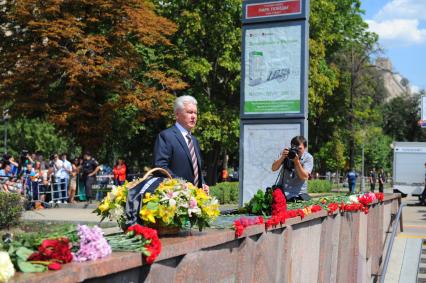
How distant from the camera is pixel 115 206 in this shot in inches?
157

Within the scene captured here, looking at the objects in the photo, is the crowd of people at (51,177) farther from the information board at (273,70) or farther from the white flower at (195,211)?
the white flower at (195,211)

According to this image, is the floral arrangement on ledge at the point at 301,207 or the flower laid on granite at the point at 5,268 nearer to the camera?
the flower laid on granite at the point at 5,268

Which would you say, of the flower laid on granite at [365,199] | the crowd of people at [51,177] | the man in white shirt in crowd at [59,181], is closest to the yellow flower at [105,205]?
the flower laid on granite at [365,199]

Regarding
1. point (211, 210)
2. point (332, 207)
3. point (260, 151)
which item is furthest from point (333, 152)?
point (211, 210)

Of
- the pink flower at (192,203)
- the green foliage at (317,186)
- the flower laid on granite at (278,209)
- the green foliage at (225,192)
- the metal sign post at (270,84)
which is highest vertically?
the metal sign post at (270,84)

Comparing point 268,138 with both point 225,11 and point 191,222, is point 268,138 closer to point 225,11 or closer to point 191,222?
point 191,222

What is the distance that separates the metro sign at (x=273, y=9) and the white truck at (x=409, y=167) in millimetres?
21960

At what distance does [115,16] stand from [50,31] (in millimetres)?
3076

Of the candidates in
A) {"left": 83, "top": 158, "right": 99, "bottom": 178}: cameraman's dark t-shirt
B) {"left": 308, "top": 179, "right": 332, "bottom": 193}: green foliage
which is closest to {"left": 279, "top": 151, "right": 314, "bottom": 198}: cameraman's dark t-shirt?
{"left": 83, "top": 158, "right": 99, "bottom": 178}: cameraman's dark t-shirt

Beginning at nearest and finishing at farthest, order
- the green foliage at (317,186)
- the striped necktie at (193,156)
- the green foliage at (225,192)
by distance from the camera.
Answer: the striped necktie at (193,156)
the green foliage at (225,192)
the green foliage at (317,186)

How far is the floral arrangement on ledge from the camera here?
4850 millimetres

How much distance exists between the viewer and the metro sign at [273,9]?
11.5 meters

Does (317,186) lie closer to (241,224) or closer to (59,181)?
(59,181)

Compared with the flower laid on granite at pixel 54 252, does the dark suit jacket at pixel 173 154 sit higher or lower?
higher
